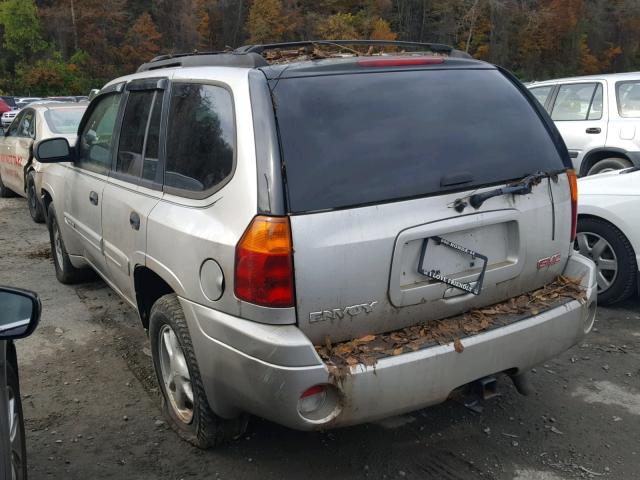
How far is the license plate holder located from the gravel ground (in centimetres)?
76

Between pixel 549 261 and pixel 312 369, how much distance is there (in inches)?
55.6

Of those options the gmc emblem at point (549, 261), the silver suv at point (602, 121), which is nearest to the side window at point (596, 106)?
the silver suv at point (602, 121)

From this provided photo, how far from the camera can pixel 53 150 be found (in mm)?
4727

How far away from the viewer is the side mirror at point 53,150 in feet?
15.3

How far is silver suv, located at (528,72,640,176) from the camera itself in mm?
8359

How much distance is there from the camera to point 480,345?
2787 millimetres

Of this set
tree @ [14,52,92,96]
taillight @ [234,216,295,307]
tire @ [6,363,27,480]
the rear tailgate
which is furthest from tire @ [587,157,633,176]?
tree @ [14,52,92,96]

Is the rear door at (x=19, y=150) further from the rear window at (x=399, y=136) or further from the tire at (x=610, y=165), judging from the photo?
the tire at (x=610, y=165)

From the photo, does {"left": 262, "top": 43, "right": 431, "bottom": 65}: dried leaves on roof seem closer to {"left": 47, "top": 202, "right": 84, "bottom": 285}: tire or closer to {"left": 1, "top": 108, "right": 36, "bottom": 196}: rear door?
{"left": 47, "top": 202, "right": 84, "bottom": 285}: tire

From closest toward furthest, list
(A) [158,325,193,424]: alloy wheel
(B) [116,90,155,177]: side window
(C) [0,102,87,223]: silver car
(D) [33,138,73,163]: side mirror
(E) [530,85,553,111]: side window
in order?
(A) [158,325,193,424]: alloy wheel < (B) [116,90,155,177]: side window < (D) [33,138,73,163]: side mirror < (C) [0,102,87,223]: silver car < (E) [530,85,553,111]: side window

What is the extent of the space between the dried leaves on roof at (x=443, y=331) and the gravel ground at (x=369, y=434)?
0.61m

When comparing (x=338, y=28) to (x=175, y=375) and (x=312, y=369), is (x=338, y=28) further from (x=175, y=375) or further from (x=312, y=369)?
(x=312, y=369)

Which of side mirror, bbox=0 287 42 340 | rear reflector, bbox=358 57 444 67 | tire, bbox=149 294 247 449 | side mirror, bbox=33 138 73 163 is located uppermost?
rear reflector, bbox=358 57 444 67

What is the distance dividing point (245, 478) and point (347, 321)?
0.98 m
